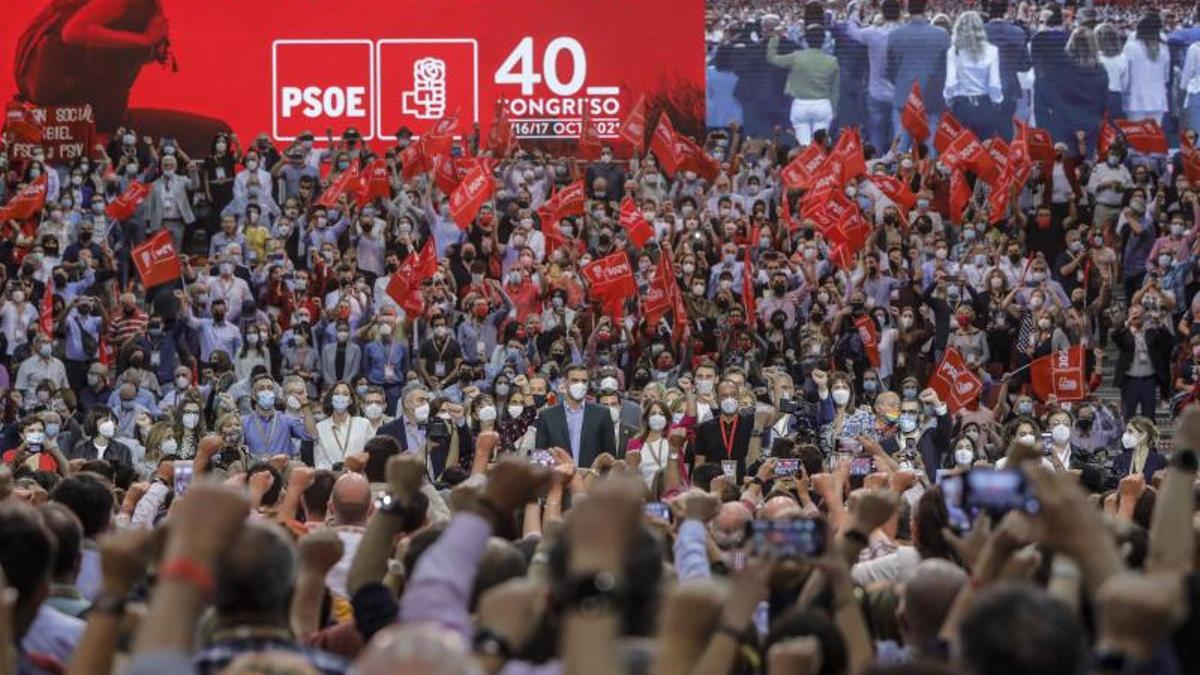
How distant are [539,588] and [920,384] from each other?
16.5m

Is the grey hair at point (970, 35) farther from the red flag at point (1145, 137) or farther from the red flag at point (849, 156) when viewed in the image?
the red flag at point (849, 156)

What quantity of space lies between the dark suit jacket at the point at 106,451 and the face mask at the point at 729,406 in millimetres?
4059

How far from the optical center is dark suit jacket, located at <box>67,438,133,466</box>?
1617cm

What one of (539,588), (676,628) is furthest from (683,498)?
(676,628)

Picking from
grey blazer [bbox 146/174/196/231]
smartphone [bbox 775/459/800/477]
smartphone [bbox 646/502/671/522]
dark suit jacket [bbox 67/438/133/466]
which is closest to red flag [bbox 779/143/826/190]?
grey blazer [bbox 146/174/196/231]

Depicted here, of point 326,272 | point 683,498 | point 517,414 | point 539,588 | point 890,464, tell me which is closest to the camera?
point 539,588

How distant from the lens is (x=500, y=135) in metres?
27.4

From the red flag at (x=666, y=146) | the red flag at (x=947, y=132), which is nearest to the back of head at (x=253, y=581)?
the red flag at (x=947, y=132)

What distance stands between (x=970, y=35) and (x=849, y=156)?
4.84 metres

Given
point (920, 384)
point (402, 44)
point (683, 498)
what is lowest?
point (920, 384)

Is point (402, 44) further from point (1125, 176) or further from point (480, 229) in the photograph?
point (1125, 176)

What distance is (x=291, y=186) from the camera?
25172 millimetres

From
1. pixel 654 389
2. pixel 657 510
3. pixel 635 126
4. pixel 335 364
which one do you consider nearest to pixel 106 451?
pixel 654 389

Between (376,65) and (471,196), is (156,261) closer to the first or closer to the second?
(471,196)
